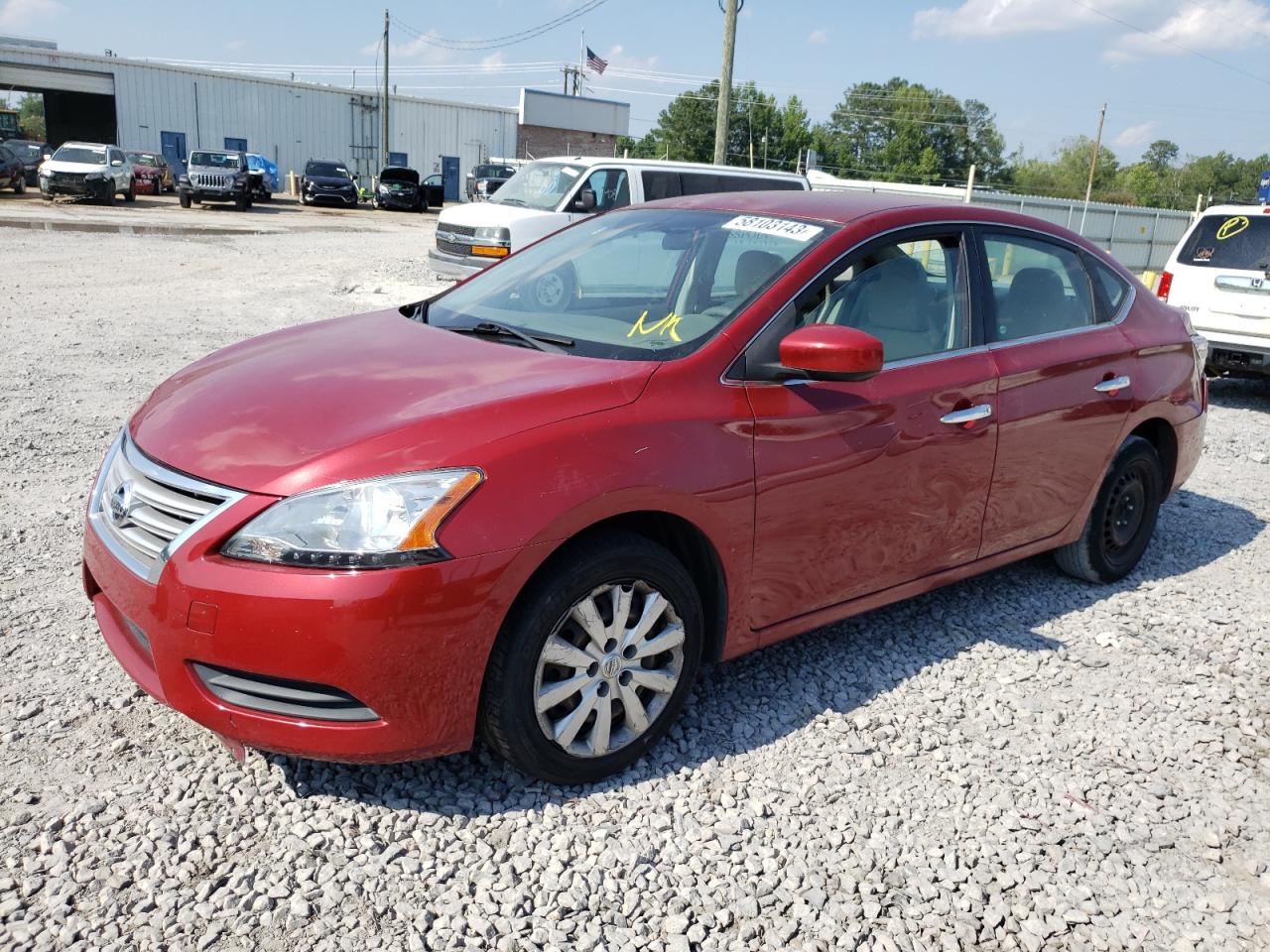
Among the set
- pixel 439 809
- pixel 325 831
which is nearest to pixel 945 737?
pixel 439 809

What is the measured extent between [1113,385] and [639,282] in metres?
2.21

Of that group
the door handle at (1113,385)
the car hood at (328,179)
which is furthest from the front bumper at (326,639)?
the car hood at (328,179)

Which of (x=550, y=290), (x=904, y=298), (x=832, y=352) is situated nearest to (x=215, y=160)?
(x=550, y=290)

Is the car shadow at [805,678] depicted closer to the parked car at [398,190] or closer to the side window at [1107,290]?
the side window at [1107,290]

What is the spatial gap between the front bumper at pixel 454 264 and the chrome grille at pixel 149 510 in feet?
34.6

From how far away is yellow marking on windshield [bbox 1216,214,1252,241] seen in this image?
9.92 metres

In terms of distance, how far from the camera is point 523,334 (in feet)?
11.5

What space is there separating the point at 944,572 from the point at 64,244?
58.6 feet

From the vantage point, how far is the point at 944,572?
4016 millimetres

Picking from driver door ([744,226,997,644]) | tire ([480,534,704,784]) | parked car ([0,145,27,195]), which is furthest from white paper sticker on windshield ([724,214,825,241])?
parked car ([0,145,27,195])

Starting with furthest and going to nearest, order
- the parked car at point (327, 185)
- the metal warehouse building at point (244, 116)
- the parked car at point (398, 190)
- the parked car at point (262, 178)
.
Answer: the metal warehouse building at point (244, 116) → the parked car at point (398, 190) → the parked car at point (327, 185) → the parked car at point (262, 178)

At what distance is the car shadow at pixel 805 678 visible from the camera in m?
3.05

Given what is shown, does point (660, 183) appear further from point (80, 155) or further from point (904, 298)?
point (80, 155)

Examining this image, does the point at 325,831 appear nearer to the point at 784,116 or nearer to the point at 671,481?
the point at 671,481
